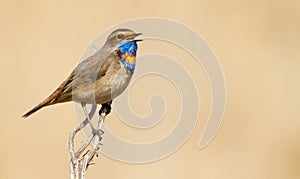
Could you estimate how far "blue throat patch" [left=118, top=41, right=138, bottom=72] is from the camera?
3.44 m

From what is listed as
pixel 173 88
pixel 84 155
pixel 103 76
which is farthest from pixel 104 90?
pixel 173 88

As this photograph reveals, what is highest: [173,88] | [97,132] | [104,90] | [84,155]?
[173,88]

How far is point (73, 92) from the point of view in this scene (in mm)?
3398

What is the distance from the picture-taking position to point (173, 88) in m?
5.26

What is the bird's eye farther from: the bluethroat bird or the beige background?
the beige background

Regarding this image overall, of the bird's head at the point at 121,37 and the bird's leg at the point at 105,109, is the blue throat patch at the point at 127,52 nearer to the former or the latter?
the bird's head at the point at 121,37

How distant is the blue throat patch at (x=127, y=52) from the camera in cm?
344

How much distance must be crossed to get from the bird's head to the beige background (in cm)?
139

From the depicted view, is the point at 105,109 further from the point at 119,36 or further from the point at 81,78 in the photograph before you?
the point at 119,36

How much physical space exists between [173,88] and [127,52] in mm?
1813

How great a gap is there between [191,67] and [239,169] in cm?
76

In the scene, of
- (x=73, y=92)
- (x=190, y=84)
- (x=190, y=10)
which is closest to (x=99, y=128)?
(x=73, y=92)

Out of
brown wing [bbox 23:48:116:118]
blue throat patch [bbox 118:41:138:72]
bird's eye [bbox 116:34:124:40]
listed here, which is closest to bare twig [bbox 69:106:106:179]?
brown wing [bbox 23:48:116:118]

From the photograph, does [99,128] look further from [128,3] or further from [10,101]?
[128,3]
